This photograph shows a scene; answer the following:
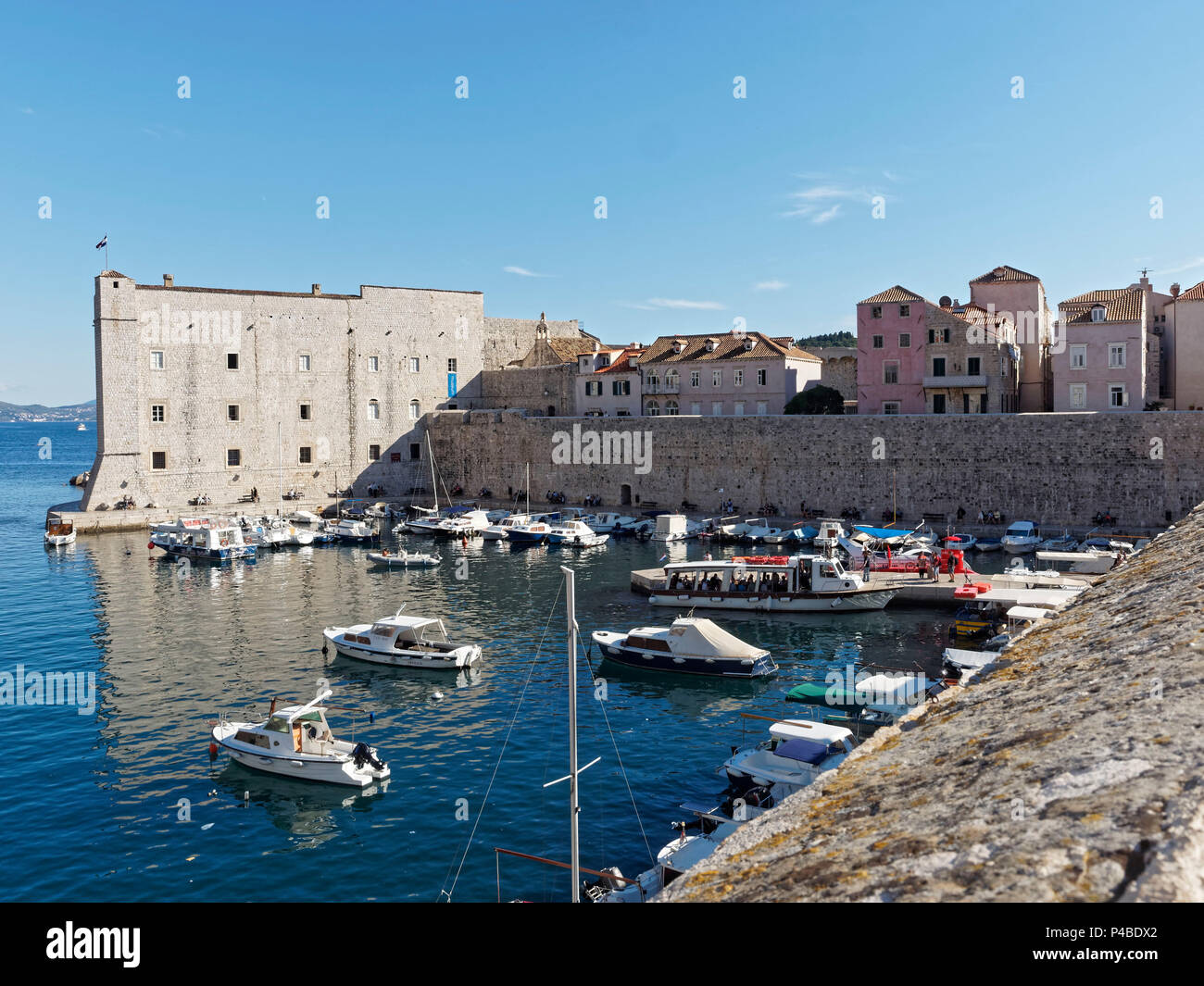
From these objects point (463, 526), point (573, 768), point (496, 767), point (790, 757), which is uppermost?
point (463, 526)

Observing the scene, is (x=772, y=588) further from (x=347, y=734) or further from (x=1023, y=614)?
(x=347, y=734)

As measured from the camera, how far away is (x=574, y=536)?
47.8 meters

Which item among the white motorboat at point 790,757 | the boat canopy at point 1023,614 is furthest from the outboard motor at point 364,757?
the boat canopy at point 1023,614

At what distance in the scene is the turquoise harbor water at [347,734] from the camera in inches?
595

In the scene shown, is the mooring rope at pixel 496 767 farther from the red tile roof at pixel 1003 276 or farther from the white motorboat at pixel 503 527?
the red tile roof at pixel 1003 276

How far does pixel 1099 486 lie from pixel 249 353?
48304mm

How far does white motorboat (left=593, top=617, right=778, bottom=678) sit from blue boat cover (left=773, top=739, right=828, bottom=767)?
731cm

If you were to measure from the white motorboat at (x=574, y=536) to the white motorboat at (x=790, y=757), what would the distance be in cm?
2964

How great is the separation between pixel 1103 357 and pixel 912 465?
10.5 metres

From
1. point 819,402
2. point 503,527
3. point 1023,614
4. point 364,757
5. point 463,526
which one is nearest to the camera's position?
point 364,757

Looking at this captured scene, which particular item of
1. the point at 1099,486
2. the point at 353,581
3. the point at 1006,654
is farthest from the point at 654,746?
the point at 1099,486

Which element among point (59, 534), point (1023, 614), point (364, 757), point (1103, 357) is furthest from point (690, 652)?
point (59, 534)
